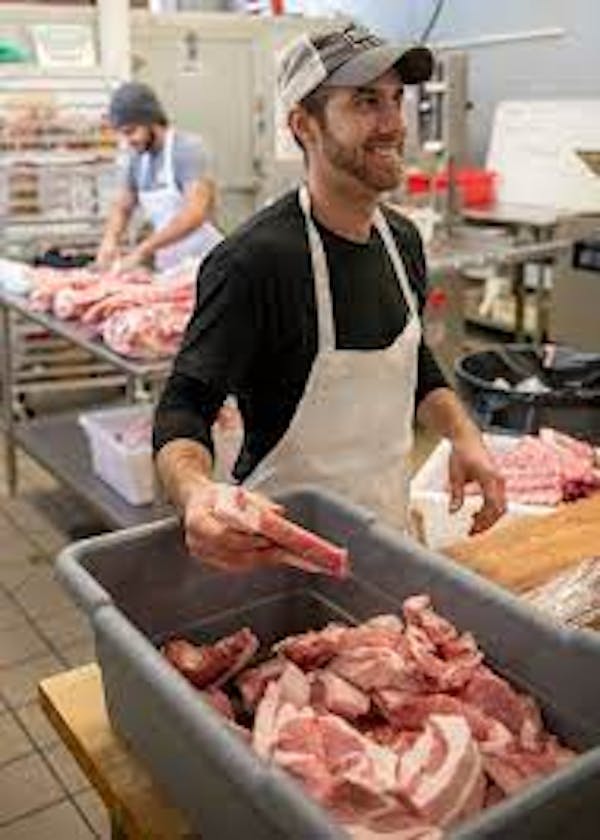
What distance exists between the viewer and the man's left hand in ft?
5.48

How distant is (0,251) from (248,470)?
3.26 m

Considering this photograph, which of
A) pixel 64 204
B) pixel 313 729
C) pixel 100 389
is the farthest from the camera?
pixel 100 389

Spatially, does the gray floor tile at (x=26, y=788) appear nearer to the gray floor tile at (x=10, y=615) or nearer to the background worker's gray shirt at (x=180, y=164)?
the gray floor tile at (x=10, y=615)

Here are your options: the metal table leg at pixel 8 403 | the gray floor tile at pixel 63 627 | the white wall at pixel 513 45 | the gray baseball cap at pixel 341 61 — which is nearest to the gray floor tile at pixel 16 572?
the gray floor tile at pixel 63 627

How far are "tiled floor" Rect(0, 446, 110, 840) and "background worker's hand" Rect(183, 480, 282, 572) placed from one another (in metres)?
1.21

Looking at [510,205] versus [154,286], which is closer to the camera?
[154,286]

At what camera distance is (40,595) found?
3.26 meters

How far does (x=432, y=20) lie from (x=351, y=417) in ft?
19.3

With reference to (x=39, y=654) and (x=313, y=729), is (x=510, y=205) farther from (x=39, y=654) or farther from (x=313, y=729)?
(x=313, y=729)

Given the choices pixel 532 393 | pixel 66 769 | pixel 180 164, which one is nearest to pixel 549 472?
pixel 532 393

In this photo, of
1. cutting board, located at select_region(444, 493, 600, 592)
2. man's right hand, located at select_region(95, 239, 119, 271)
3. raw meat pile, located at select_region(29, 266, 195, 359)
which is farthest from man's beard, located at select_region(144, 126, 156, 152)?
cutting board, located at select_region(444, 493, 600, 592)

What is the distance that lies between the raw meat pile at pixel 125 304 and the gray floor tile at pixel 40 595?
80cm

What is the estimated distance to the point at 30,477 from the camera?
4.27 m

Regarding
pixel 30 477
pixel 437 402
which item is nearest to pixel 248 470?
pixel 437 402
